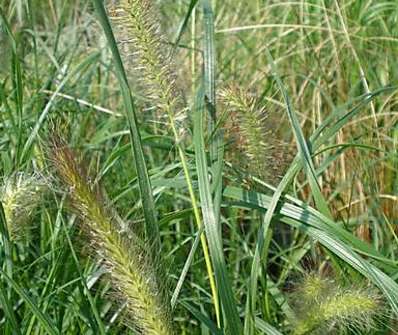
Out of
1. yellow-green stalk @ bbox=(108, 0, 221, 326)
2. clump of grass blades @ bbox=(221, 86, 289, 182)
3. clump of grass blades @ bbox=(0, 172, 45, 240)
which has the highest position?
yellow-green stalk @ bbox=(108, 0, 221, 326)

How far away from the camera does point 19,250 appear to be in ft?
6.48

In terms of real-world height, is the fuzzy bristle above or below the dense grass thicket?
above

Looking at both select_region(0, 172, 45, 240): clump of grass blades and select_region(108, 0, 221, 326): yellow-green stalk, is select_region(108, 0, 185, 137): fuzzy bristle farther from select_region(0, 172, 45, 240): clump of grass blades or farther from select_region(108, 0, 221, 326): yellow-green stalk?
select_region(0, 172, 45, 240): clump of grass blades

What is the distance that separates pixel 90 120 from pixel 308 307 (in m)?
1.51

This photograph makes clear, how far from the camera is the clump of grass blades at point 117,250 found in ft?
3.58

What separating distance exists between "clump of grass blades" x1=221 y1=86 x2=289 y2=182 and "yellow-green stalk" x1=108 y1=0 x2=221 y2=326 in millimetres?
130

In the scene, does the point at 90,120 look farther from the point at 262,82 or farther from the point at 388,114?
the point at 388,114

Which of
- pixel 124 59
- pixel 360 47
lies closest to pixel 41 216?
pixel 124 59

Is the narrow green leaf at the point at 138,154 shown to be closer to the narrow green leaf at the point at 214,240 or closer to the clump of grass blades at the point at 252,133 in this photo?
the narrow green leaf at the point at 214,240

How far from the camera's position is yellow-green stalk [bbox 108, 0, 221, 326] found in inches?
48.5

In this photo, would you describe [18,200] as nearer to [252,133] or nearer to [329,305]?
[252,133]

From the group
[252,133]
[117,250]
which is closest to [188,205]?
[252,133]

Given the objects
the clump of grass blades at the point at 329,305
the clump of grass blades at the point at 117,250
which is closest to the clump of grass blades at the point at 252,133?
the clump of grass blades at the point at 329,305

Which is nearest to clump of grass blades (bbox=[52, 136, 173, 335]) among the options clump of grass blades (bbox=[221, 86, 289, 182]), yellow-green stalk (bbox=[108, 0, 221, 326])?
yellow-green stalk (bbox=[108, 0, 221, 326])
